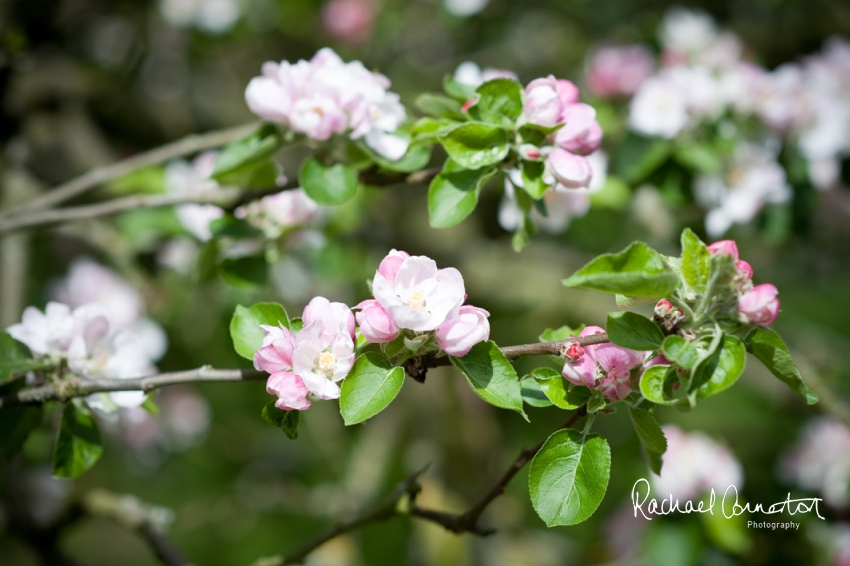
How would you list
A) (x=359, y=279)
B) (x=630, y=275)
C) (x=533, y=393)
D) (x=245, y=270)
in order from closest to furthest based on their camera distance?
(x=630, y=275), (x=533, y=393), (x=245, y=270), (x=359, y=279)

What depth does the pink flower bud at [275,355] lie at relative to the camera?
0.64 meters

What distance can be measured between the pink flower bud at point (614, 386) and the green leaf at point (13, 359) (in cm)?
60

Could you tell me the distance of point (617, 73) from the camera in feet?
5.03

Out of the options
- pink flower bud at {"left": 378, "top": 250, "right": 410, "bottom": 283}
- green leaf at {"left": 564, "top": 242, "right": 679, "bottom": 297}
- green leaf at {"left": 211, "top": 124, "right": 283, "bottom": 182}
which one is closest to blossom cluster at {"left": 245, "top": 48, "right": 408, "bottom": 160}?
green leaf at {"left": 211, "top": 124, "right": 283, "bottom": 182}

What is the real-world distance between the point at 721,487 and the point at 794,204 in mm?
580

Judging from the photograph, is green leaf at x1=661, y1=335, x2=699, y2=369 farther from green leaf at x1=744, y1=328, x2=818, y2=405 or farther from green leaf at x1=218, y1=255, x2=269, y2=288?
green leaf at x1=218, y1=255, x2=269, y2=288

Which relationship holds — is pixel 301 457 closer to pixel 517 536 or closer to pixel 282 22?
pixel 517 536

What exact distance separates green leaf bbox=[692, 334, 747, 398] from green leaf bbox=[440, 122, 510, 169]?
318mm

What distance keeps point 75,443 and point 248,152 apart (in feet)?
1.32

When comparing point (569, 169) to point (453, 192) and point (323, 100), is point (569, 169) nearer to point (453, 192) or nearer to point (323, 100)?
point (453, 192)

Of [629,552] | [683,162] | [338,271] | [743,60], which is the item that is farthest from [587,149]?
[629,552]

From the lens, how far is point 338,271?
1604 millimetres

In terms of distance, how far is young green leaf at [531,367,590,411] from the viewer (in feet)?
2.18
